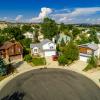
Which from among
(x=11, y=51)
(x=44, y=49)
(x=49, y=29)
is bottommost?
(x=44, y=49)

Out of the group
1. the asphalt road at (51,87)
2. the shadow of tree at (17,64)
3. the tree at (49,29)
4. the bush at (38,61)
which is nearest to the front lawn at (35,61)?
the bush at (38,61)

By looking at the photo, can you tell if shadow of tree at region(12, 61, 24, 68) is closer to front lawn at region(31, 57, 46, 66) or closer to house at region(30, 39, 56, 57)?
front lawn at region(31, 57, 46, 66)

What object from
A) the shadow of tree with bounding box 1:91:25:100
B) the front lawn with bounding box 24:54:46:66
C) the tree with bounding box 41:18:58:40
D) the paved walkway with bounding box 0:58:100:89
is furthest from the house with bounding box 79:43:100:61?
the tree with bounding box 41:18:58:40

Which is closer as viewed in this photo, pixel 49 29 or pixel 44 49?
pixel 44 49

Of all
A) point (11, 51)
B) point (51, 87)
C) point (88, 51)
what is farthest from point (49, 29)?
point (51, 87)

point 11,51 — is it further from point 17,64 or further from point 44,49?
point 44,49

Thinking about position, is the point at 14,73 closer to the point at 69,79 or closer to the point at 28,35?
the point at 69,79
